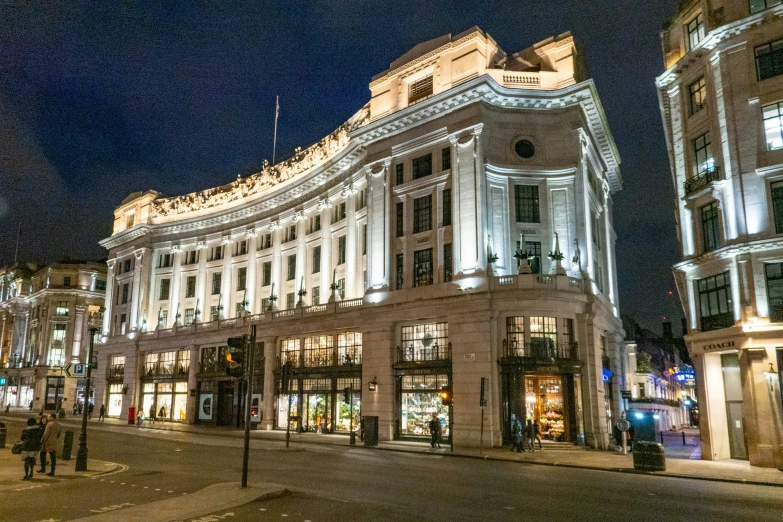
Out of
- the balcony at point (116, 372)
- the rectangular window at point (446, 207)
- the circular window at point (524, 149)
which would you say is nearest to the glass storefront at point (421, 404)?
the rectangular window at point (446, 207)

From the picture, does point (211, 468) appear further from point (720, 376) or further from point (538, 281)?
point (720, 376)

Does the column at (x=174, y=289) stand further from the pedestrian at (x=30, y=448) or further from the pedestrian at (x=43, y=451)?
the pedestrian at (x=30, y=448)

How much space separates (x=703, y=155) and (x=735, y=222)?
4550 millimetres

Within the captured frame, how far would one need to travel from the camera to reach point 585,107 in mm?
37250

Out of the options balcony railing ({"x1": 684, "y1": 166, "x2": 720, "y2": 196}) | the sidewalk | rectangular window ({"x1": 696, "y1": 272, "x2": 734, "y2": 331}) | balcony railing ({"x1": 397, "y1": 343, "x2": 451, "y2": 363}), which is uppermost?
balcony railing ({"x1": 684, "y1": 166, "x2": 720, "y2": 196})

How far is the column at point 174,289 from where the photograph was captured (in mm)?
60231

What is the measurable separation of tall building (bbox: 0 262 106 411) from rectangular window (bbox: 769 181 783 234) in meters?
84.6

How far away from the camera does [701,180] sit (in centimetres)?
2819

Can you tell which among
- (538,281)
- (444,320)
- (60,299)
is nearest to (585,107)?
(538,281)

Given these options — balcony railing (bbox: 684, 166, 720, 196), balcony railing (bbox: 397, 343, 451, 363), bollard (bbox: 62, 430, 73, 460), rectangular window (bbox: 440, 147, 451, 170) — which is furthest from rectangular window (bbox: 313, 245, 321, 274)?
balcony railing (bbox: 684, 166, 720, 196)

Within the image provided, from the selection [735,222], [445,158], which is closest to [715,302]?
[735,222]

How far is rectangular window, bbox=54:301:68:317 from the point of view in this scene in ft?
291

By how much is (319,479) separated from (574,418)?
1833 centimetres

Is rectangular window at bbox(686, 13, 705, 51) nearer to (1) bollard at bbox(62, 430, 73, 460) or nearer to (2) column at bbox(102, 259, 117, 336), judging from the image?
(1) bollard at bbox(62, 430, 73, 460)
